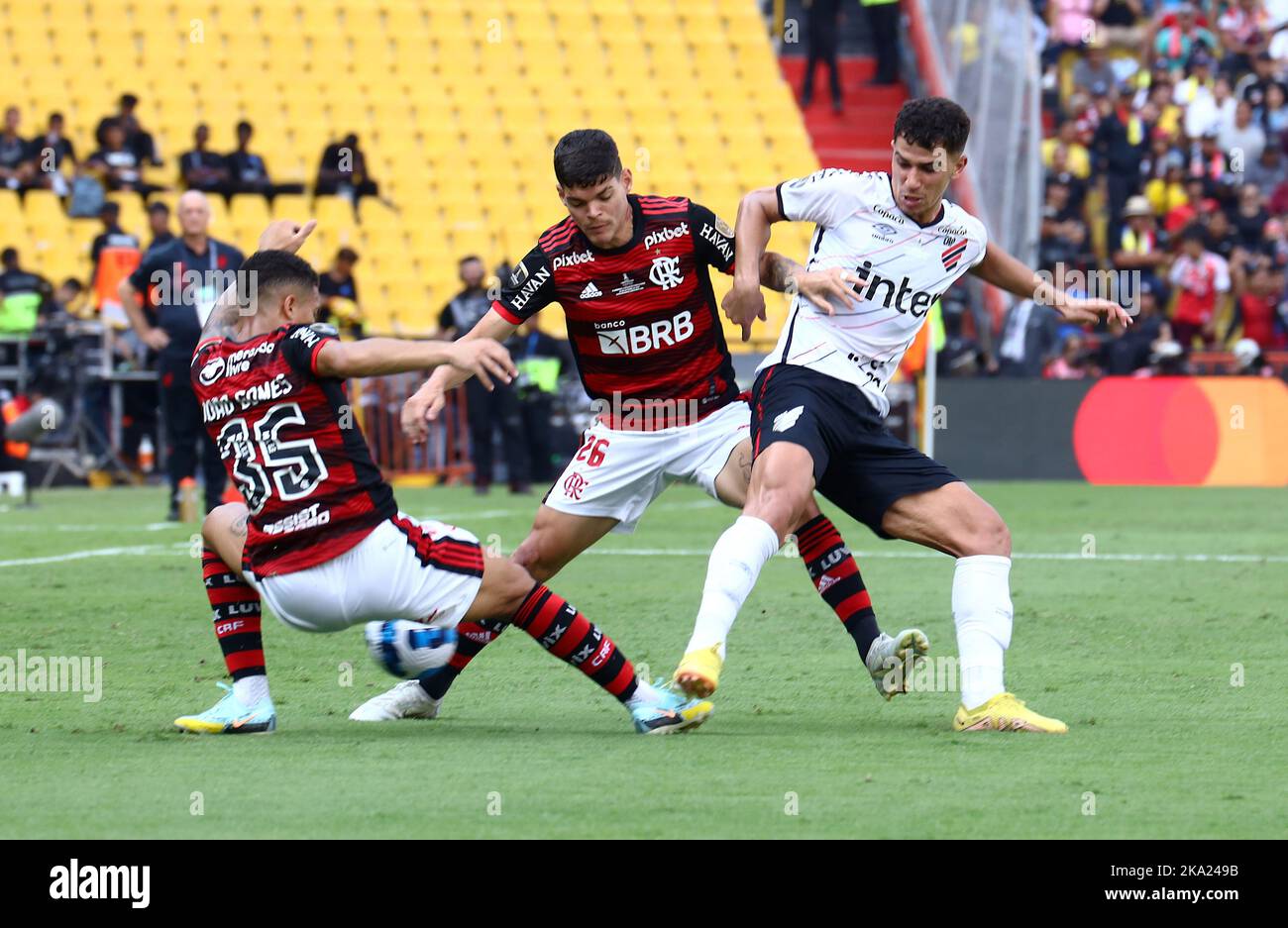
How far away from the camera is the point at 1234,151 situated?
24.1 meters

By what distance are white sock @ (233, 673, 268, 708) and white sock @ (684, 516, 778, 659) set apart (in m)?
1.35

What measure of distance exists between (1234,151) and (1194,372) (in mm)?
4932

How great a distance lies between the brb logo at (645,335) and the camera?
281 inches

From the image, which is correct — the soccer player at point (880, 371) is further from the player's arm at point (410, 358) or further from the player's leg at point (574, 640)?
the player's arm at point (410, 358)

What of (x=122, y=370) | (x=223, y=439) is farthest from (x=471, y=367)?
(x=122, y=370)

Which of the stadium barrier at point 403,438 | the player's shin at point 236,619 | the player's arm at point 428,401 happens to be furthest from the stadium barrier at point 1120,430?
the player's shin at point 236,619

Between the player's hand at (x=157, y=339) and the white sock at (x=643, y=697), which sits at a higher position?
the player's hand at (x=157, y=339)

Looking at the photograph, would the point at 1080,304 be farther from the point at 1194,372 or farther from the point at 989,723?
the point at 1194,372

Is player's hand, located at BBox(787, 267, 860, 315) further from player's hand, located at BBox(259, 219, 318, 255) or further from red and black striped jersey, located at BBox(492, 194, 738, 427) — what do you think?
player's hand, located at BBox(259, 219, 318, 255)

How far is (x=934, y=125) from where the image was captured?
6453 millimetres

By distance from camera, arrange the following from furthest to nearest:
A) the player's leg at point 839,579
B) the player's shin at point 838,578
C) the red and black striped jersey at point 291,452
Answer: the player's shin at point 838,578, the player's leg at point 839,579, the red and black striped jersey at point 291,452

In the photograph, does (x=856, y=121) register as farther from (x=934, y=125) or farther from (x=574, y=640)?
(x=574, y=640)

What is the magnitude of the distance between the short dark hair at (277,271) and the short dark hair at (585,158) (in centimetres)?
92

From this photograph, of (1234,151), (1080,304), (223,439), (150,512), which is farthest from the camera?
(1234,151)
